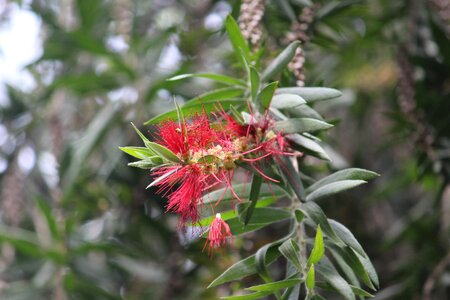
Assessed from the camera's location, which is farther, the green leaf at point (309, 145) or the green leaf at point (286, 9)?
the green leaf at point (286, 9)

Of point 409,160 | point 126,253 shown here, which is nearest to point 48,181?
point 126,253

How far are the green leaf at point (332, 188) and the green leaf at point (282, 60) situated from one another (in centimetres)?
19

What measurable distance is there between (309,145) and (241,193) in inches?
5.6

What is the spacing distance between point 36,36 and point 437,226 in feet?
5.27

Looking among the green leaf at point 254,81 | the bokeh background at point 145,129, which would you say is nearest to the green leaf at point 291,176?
the green leaf at point 254,81

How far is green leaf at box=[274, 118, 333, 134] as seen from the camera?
0.81m

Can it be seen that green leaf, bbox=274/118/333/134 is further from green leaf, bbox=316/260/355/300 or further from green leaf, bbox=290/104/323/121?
green leaf, bbox=316/260/355/300

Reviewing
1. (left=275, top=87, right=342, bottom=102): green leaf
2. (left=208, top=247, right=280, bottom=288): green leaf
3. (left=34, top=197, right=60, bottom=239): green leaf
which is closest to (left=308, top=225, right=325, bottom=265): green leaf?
(left=208, top=247, right=280, bottom=288): green leaf

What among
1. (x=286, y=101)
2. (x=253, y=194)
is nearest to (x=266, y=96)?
(x=286, y=101)

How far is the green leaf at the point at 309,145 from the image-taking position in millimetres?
814

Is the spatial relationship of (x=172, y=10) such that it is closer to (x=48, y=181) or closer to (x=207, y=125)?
(x=48, y=181)

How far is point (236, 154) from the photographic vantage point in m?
0.79

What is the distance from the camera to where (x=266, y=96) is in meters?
0.85

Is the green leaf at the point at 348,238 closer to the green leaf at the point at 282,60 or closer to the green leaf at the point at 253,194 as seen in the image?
the green leaf at the point at 253,194
